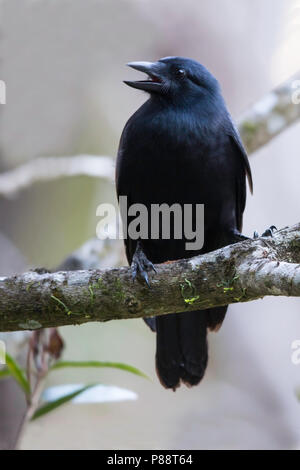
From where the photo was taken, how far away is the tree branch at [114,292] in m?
2.57

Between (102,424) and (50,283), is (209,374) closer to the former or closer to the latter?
(102,424)

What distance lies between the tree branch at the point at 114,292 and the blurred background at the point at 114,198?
3272 mm

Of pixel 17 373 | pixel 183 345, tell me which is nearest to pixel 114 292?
pixel 17 373

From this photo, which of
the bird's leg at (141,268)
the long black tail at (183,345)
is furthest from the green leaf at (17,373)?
the long black tail at (183,345)

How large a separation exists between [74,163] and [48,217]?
160cm

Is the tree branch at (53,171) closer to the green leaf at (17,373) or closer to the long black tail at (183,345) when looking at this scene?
the long black tail at (183,345)

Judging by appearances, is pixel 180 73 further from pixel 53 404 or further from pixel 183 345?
pixel 53 404

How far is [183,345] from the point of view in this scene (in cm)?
384

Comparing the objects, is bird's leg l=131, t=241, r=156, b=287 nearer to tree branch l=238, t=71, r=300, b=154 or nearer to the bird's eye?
the bird's eye

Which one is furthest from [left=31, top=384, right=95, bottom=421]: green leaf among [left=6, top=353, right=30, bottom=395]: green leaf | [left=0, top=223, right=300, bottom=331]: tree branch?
[left=0, top=223, right=300, bottom=331]: tree branch

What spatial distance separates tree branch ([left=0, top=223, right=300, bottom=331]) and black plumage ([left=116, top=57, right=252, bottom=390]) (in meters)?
0.67

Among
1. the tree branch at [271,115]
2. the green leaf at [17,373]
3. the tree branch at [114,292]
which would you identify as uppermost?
the tree branch at [271,115]

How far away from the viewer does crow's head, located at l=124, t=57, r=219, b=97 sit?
3660 mm

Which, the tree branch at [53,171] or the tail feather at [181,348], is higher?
the tree branch at [53,171]
